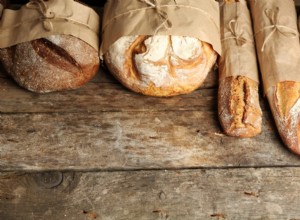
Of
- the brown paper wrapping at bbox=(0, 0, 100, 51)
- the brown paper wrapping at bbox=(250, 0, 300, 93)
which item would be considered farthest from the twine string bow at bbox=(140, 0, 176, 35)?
the brown paper wrapping at bbox=(250, 0, 300, 93)

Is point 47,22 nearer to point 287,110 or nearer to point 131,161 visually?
point 131,161

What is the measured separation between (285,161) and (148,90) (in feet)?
2.19

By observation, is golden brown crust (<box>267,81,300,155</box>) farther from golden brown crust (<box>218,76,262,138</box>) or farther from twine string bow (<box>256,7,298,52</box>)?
twine string bow (<box>256,7,298,52</box>)

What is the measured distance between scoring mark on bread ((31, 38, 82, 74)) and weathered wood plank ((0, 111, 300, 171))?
23 centimetres

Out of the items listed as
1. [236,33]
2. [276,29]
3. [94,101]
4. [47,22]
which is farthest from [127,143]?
[276,29]

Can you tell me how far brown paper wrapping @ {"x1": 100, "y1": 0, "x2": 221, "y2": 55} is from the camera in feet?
5.49

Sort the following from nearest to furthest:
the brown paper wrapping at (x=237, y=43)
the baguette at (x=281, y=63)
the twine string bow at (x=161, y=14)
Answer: the twine string bow at (x=161, y=14)
the baguette at (x=281, y=63)
the brown paper wrapping at (x=237, y=43)

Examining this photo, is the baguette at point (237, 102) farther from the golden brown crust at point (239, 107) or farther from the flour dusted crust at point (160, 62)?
the flour dusted crust at point (160, 62)

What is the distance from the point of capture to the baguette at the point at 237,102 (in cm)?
175

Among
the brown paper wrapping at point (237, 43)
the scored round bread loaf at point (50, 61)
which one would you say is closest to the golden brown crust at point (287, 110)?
the brown paper wrapping at point (237, 43)

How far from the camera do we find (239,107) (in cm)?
176

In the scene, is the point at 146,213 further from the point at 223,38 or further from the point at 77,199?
the point at 223,38

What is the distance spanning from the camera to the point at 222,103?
1.82m

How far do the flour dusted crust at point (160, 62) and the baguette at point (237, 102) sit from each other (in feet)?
0.37
